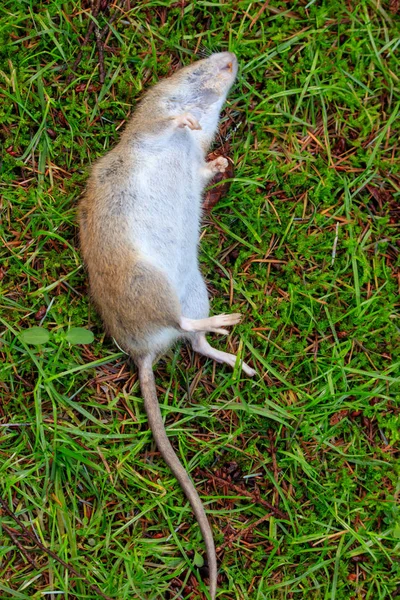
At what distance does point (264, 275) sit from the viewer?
189 inches

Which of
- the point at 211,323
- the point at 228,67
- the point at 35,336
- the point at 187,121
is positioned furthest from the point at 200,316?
the point at 228,67

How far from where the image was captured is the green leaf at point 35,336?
14.2ft

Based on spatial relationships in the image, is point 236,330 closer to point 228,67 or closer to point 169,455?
point 169,455

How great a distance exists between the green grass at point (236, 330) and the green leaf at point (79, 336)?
11 cm

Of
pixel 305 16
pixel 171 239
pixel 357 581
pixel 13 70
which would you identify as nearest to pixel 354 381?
pixel 357 581

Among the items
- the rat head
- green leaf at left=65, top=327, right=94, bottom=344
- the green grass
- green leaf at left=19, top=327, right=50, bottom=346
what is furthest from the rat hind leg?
the rat head

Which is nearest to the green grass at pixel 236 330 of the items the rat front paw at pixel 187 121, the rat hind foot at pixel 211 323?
the rat hind foot at pixel 211 323

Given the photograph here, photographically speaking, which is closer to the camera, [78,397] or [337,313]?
[78,397]

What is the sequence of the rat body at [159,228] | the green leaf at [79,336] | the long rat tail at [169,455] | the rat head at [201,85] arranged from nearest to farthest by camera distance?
the rat body at [159,228] < the long rat tail at [169,455] < the green leaf at [79,336] < the rat head at [201,85]

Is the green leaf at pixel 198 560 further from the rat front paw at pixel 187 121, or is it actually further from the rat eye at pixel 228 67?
the rat eye at pixel 228 67

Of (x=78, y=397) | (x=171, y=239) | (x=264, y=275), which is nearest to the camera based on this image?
(x=171, y=239)

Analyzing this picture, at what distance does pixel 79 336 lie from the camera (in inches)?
173

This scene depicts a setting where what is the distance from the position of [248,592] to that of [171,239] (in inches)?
97.1

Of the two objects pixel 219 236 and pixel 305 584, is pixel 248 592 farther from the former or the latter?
pixel 219 236
